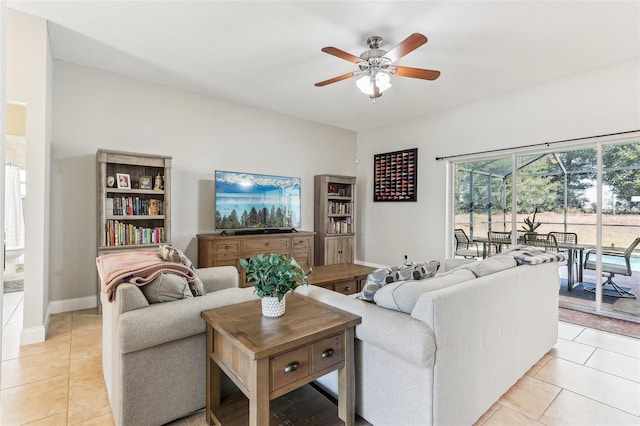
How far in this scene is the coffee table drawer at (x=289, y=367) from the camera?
1.33m

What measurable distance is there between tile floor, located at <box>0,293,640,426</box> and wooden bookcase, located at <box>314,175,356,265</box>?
3233 mm

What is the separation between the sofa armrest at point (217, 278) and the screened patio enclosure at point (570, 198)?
3761mm

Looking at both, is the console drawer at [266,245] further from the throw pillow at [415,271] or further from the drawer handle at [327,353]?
the drawer handle at [327,353]

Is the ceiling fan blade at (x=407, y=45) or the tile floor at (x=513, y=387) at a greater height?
the ceiling fan blade at (x=407, y=45)

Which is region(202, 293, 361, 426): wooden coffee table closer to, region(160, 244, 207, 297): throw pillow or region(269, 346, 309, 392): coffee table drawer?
region(269, 346, 309, 392): coffee table drawer

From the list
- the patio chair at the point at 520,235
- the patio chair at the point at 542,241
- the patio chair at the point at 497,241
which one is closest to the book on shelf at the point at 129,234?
the patio chair at the point at 497,241

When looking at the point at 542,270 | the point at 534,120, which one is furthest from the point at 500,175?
the point at 542,270

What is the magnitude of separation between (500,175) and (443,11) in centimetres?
268

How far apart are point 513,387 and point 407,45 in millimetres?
2575

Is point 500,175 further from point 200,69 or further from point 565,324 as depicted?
point 200,69

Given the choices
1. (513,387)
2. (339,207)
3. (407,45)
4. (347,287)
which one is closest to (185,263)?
(347,287)

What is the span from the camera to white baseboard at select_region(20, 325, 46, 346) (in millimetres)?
2660

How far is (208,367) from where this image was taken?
1701 mm

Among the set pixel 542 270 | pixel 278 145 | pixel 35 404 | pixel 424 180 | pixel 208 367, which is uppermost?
pixel 278 145
